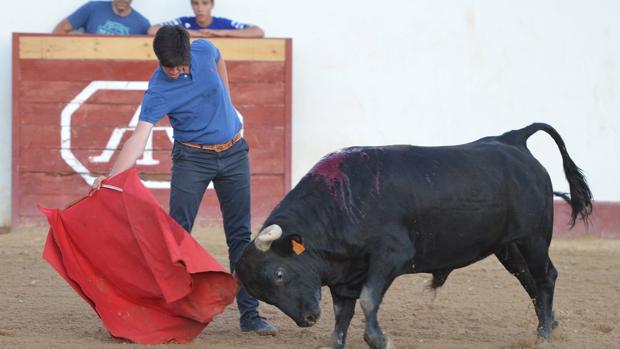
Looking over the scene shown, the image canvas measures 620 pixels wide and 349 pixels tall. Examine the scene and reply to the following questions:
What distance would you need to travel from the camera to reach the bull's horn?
5.21 meters

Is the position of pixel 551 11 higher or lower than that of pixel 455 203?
higher

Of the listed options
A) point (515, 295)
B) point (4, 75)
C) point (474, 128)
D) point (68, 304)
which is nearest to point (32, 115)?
point (4, 75)

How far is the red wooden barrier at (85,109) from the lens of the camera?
9.72 m

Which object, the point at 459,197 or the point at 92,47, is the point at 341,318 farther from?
the point at 92,47

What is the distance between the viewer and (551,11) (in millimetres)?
10125

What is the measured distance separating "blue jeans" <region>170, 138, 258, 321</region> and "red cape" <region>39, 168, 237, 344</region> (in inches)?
9.0

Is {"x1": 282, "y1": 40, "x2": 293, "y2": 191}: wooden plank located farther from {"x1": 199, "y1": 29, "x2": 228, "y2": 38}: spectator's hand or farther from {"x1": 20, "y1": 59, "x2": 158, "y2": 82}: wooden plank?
{"x1": 20, "y1": 59, "x2": 158, "y2": 82}: wooden plank

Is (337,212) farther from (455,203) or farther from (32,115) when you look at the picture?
(32,115)

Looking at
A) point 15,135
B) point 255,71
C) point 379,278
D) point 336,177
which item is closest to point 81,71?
point 15,135

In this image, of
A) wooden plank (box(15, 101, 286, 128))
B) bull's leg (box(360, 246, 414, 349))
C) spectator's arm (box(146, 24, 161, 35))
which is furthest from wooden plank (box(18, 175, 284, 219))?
bull's leg (box(360, 246, 414, 349))

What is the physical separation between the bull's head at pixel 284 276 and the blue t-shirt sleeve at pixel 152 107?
89cm

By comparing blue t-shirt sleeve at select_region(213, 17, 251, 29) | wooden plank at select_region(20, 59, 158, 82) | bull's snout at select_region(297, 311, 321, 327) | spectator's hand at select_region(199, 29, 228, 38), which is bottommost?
bull's snout at select_region(297, 311, 321, 327)

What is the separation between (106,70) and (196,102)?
418cm

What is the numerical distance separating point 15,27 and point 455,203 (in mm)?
5501
